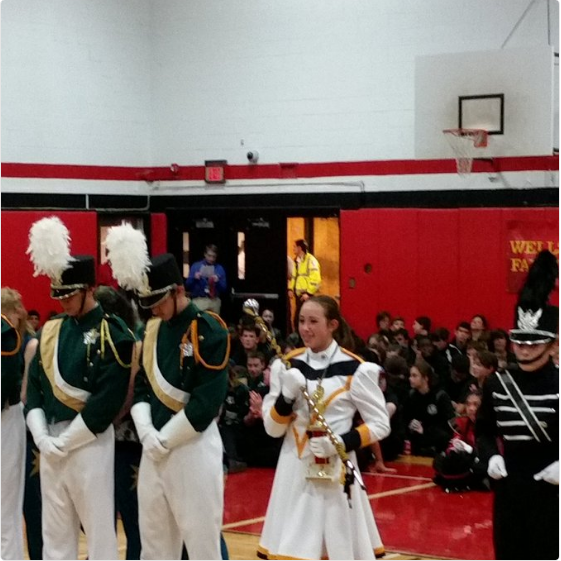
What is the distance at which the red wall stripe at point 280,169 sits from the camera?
15.1 metres

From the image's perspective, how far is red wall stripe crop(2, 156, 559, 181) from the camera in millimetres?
15094

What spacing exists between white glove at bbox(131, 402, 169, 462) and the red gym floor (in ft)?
9.54

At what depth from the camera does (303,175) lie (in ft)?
55.8

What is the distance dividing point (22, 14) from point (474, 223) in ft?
23.6

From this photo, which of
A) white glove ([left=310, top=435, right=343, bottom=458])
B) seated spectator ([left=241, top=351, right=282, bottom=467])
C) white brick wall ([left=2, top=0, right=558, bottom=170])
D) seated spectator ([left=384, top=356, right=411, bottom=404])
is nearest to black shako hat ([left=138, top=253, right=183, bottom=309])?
white glove ([left=310, top=435, right=343, bottom=458])

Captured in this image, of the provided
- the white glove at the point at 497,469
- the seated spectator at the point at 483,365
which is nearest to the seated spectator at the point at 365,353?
the seated spectator at the point at 483,365

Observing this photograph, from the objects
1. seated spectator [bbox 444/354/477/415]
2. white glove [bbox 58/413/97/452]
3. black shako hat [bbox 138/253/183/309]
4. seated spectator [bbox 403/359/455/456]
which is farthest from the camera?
seated spectator [bbox 444/354/477/415]

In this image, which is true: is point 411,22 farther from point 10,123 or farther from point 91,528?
point 91,528

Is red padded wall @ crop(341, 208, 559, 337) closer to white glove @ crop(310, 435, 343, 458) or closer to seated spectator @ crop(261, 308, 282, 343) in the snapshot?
seated spectator @ crop(261, 308, 282, 343)

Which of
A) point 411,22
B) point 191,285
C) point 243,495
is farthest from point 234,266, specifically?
point 243,495

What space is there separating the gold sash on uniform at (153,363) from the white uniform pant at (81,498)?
49 cm

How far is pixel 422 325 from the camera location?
15.2m

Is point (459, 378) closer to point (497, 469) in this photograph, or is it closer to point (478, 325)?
point (478, 325)

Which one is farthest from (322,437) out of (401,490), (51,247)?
(401,490)
